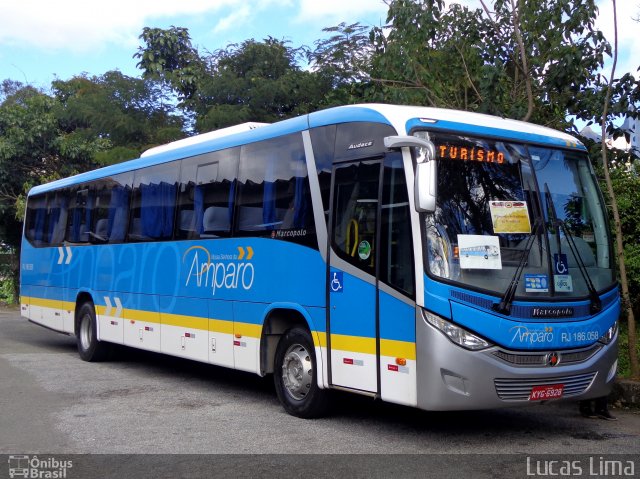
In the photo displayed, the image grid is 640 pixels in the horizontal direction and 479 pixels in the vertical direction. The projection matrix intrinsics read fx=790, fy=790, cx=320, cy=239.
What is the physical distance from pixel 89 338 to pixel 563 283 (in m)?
9.15

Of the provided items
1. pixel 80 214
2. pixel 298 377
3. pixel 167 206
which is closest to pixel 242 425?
pixel 298 377

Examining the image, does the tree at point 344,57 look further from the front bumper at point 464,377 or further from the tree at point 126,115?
the front bumper at point 464,377

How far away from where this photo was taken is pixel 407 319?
704cm

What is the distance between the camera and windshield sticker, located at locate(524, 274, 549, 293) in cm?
708

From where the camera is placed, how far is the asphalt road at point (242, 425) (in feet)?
23.7

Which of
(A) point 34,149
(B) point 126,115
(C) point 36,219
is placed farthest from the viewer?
(A) point 34,149

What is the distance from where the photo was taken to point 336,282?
25.9 ft

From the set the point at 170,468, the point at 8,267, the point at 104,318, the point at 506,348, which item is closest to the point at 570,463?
the point at 506,348

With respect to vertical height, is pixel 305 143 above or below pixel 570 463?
above

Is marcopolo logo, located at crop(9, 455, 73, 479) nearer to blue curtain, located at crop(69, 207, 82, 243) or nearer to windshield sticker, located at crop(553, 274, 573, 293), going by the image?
windshield sticker, located at crop(553, 274, 573, 293)

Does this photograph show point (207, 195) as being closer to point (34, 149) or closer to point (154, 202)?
point (154, 202)

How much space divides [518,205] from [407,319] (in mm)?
1503

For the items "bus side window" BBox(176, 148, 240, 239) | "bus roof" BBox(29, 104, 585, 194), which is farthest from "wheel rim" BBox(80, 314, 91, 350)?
"bus roof" BBox(29, 104, 585, 194)

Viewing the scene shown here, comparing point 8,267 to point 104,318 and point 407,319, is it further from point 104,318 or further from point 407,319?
point 407,319
